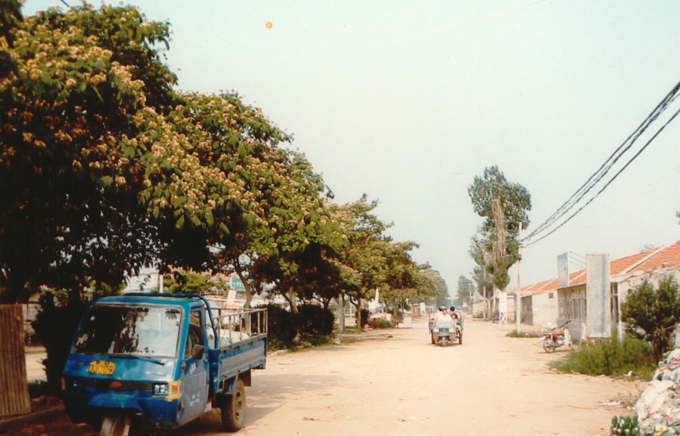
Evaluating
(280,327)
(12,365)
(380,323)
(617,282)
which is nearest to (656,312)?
(617,282)

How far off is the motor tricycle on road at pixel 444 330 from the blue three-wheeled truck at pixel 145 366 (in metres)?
24.1

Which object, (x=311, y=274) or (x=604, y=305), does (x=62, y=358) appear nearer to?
(x=604, y=305)

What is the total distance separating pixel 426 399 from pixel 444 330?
63.7 ft

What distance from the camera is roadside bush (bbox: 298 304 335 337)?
38094 millimetres

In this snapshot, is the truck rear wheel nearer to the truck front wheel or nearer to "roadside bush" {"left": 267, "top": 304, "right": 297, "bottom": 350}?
the truck front wheel

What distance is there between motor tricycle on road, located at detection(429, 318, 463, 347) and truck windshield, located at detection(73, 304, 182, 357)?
25725 mm

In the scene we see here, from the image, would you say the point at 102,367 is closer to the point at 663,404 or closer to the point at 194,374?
the point at 194,374

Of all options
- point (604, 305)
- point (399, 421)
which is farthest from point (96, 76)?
point (604, 305)

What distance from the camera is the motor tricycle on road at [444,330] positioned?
34188mm

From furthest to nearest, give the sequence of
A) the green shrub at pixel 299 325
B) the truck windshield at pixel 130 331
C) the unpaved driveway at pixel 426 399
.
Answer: the green shrub at pixel 299 325 → the unpaved driveway at pixel 426 399 → the truck windshield at pixel 130 331

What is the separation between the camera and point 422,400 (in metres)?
14.9

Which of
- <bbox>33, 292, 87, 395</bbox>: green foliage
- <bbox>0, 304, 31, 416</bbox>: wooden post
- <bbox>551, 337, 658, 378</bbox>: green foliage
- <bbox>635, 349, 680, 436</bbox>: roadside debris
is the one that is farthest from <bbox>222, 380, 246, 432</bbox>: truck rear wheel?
<bbox>551, 337, 658, 378</bbox>: green foliage

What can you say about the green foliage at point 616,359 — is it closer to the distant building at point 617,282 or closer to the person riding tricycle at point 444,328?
the distant building at point 617,282

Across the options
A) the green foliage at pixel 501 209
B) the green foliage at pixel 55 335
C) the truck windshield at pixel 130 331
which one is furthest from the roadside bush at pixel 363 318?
the truck windshield at pixel 130 331
